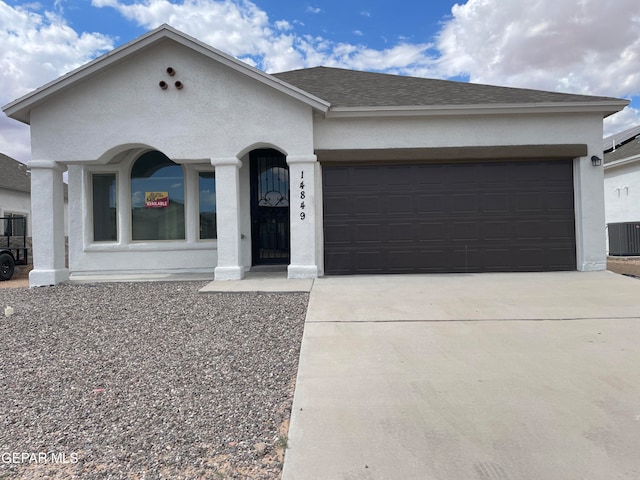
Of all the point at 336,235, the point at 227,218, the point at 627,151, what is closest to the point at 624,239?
the point at 627,151

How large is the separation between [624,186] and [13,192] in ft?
99.7

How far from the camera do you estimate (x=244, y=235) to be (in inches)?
417

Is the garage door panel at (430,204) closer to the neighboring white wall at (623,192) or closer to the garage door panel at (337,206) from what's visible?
the garage door panel at (337,206)

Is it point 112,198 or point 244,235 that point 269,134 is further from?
point 112,198

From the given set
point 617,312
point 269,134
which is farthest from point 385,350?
point 269,134

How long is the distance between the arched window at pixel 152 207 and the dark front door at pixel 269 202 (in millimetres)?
2026

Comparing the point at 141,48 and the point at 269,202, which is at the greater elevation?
the point at 141,48

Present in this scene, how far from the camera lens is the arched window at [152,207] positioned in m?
10.8

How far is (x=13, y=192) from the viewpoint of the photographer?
20.6m

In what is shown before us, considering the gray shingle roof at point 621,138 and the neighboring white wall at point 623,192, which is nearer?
the neighboring white wall at point 623,192

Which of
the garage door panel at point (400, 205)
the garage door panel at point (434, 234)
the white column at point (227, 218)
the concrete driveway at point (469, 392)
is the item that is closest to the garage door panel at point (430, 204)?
the garage door panel at point (400, 205)

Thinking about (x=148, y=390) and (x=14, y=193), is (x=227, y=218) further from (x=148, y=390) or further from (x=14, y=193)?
(x=14, y=193)

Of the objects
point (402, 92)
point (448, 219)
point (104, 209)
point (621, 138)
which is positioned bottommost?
point (448, 219)

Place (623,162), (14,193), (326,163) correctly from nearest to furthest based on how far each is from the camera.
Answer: (326,163) → (623,162) → (14,193)
